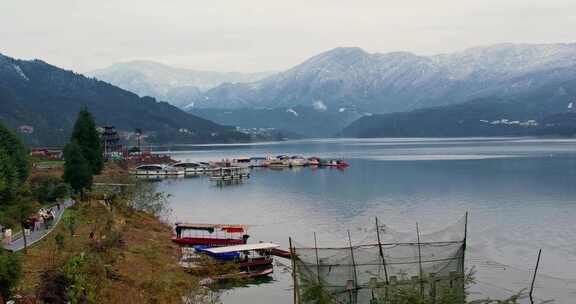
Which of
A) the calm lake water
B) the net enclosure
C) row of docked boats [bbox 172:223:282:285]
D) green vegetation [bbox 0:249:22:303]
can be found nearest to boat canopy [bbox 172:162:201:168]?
the calm lake water

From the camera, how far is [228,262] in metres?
46.3

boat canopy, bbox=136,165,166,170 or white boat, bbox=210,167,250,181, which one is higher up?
boat canopy, bbox=136,165,166,170

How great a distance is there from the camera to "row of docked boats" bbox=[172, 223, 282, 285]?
4409 cm

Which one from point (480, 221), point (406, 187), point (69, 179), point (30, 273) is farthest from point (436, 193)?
point (30, 273)

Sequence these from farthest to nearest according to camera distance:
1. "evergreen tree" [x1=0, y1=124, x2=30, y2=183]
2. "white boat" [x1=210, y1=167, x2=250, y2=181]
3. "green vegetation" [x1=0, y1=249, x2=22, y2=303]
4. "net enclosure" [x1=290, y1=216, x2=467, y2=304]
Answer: "white boat" [x1=210, y1=167, x2=250, y2=181], "evergreen tree" [x1=0, y1=124, x2=30, y2=183], "net enclosure" [x1=290, y1=216, x2=467, y2=304], "green vegetation" [x1=0, y1=249, x2=22, y2=303]

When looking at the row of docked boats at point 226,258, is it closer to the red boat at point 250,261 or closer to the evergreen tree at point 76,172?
the red boat at point 250,261

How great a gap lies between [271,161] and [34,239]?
12344cm

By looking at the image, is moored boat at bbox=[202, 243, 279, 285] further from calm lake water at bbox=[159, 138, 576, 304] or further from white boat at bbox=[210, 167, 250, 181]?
white boat at bbox=[210, 167, 250, 181]

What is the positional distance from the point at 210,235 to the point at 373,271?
106ft

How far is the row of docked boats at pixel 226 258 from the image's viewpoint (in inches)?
1736

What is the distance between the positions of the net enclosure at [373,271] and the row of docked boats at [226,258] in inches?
509

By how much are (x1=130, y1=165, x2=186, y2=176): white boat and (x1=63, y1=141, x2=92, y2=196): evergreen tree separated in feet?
244

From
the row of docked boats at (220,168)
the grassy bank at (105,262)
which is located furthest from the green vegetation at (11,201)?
the row of docked boats at (220,168)

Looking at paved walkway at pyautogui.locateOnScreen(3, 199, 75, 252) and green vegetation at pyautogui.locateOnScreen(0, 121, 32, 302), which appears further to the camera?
paved walkway at pyautogui.locateOnScreen(3, 199, 75, 252)
